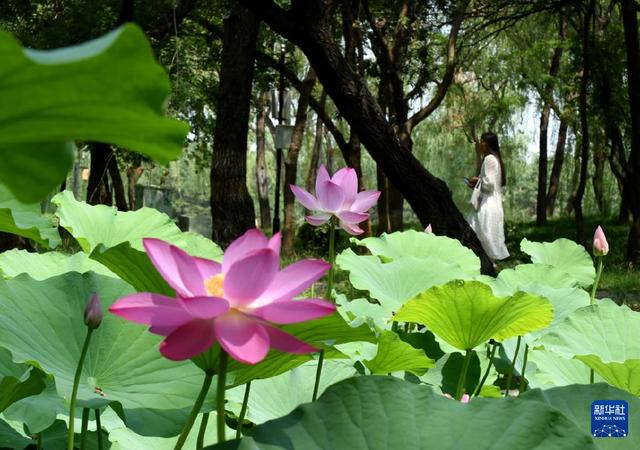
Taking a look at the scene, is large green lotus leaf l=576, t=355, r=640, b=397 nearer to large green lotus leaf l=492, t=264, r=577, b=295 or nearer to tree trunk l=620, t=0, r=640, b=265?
large green lotus leaf l=492, t=264, r=577, b=295

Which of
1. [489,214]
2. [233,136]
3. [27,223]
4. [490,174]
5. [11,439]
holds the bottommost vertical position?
[11,439]

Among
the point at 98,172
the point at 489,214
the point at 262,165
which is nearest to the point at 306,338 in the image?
the point at 489,214

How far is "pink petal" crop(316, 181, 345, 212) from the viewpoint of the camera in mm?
1166

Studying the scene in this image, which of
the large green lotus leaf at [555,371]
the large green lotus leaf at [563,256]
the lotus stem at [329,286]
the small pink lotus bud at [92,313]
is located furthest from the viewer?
the large green lotus leaf at [563,256]

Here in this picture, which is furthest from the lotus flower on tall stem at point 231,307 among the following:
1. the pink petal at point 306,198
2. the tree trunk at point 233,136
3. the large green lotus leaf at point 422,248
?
the tree trunk at point 233,136

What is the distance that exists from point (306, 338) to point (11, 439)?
0.36 meters

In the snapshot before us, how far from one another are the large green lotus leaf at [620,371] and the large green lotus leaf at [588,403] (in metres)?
0.18

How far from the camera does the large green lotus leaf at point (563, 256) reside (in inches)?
69.0

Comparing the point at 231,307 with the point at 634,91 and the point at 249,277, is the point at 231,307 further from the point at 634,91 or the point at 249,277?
the point at 634,91

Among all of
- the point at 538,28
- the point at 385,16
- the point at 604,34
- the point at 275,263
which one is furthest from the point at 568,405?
the point at 538,28

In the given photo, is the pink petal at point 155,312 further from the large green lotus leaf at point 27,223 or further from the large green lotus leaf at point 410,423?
the large green lotus leaf at point 27,223

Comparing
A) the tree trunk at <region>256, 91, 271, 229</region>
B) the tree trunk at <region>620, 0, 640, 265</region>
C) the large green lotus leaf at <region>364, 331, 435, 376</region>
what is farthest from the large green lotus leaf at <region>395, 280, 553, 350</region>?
the tree trunk at <region>256, 91, 271, 229</region>

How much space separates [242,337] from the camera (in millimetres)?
437

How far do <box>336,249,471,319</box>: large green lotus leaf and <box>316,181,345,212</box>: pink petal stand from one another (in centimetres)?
14
